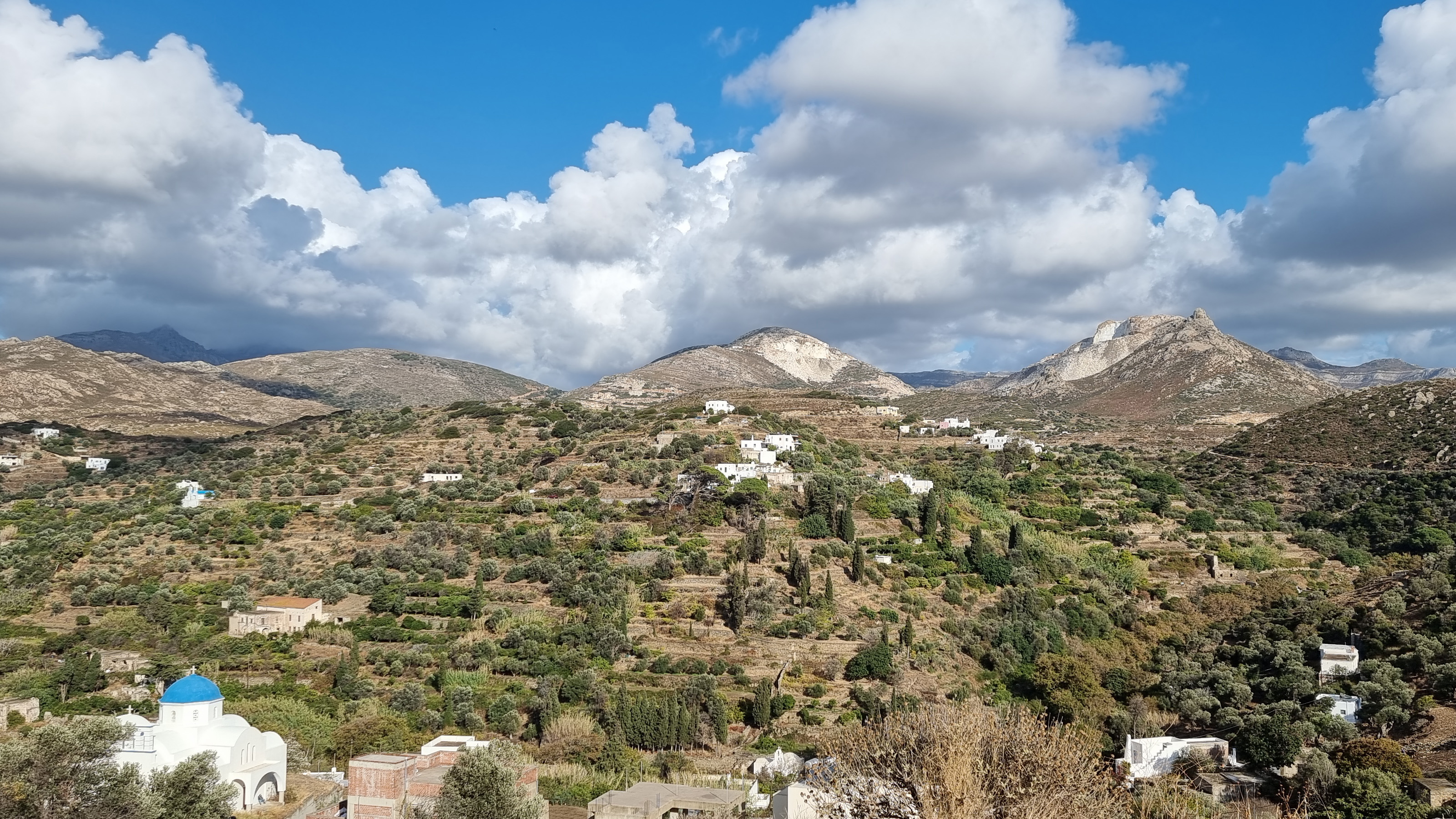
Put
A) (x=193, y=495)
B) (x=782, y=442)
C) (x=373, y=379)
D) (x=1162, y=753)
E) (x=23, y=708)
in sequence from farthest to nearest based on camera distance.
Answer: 1. (x=373, y=379)
2. (x=782, y=442)
3. (x=193, y=495)
4. (x=23, y=708)
5. (x=1162, y=753)

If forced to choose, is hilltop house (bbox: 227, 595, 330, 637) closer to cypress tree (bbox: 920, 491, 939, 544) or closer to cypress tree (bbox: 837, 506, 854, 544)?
cypress tree (bbox: 837, 506, 854, 544)

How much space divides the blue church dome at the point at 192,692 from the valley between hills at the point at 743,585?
421cm

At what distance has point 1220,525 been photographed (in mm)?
51312

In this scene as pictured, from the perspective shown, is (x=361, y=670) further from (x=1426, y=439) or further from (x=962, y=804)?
(x=1426, y=439)

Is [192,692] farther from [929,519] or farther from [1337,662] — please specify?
[1337,662]

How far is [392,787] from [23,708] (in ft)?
46.1

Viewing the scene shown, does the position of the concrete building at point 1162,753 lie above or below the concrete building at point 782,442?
below

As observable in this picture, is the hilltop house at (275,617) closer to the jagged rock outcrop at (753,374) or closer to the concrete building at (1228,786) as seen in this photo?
the concrete building at (1228,786)

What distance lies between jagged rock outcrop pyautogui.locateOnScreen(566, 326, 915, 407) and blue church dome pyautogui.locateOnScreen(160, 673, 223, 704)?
276 ft

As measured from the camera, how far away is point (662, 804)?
72.4 ft

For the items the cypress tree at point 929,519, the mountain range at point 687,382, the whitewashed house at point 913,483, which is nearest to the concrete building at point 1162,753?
the cypress tree at point 929,519

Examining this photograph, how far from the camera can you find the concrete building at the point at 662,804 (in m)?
21.7

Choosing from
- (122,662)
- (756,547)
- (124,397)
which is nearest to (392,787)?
(122,662)

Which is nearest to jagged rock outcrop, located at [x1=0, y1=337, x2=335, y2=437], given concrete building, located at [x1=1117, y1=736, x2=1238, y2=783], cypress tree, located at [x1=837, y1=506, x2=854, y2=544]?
cypress tree, located at [x1=837, y1=506, x2=854, y2=544]
